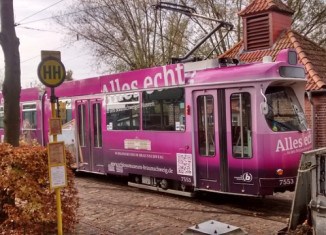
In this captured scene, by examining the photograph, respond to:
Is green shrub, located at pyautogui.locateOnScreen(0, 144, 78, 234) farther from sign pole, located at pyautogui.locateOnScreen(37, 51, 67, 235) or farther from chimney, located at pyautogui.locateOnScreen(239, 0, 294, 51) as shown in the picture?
chimney, located at pyautogui.locateOnScreen(239, 0, 294, 51)

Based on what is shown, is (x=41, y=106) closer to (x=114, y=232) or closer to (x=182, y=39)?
(x=114, y=232)

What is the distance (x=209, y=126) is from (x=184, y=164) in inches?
43.2

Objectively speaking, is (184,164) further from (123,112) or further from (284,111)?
(123,112)

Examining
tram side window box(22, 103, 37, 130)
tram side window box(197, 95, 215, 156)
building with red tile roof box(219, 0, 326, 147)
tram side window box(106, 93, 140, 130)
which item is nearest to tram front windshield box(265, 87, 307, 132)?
tram side window box(197, 95, 215, 156)

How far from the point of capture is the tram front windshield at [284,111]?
9250 mm

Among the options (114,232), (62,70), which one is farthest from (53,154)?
(114,232)

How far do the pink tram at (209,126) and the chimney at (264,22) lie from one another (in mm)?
8784

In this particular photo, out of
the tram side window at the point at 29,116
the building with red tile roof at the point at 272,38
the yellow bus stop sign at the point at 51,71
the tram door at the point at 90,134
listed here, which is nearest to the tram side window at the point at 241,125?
the yellow bus stop sign at the point at 51,71

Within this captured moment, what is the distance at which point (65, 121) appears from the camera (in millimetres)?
15008

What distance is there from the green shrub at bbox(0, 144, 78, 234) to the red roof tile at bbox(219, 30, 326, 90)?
11.3 meters

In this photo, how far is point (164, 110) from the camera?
10.8 meters

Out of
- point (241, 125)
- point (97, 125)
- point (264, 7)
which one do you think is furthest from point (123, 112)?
point (264, 7)

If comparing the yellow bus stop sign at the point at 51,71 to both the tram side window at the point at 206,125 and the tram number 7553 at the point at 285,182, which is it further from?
the tram number 7553 at the point at 285,182

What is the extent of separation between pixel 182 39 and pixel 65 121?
16.6m
